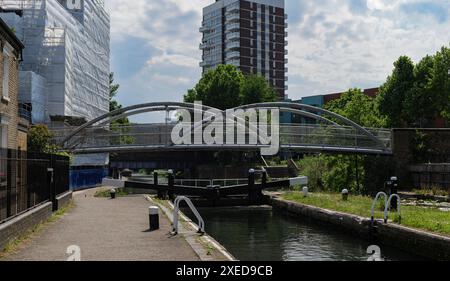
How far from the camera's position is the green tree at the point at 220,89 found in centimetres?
6900

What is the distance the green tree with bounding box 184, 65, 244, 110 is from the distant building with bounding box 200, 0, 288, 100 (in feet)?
138

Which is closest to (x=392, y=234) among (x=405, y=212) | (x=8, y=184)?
(x=405, y=212)

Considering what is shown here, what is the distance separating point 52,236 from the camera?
1327 cm

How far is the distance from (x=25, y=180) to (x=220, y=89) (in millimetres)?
55625

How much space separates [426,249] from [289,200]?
1525 cm

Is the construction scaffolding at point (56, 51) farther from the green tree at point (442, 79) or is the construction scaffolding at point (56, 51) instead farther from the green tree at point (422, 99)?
the green tree at point (442, 79)

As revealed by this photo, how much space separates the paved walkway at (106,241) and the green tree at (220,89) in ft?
167

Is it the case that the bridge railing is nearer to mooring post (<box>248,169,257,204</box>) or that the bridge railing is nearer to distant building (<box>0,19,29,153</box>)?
mooring post (<box>248,169,257,204</box>)

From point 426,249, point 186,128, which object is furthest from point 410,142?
point 426,249

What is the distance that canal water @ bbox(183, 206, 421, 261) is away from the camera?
638 inches

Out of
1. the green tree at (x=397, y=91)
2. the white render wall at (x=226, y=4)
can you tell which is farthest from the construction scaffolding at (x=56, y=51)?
the white render wall at (x=226, y=4)

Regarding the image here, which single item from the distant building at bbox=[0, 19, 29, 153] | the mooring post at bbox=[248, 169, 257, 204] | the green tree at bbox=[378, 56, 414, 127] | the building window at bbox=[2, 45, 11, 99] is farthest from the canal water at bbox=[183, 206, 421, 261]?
the green tree at bbox=[378, 56, 414, 127]

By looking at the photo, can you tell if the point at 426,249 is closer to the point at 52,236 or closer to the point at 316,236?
the point at 316,236

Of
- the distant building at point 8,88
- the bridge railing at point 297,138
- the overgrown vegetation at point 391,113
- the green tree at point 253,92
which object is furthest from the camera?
the green tree at point 253,92
